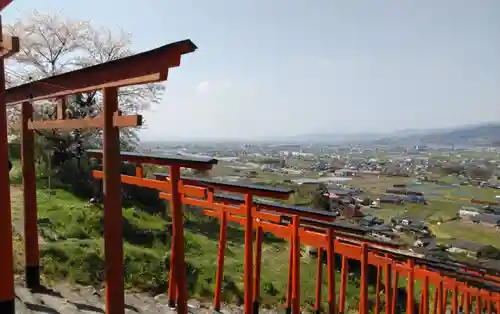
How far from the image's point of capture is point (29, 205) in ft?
22.0

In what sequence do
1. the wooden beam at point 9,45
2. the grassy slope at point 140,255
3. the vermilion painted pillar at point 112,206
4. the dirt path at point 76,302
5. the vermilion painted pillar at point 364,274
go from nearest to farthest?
the wooden beam at point 9,45 → the vermilion painted pillar at point 112,206 → the dirt path at point 76,302 → the vermilion painted pillar at point 364,274 → the grassy slope at point 140,255

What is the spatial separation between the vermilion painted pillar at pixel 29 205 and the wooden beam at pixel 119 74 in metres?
1.54

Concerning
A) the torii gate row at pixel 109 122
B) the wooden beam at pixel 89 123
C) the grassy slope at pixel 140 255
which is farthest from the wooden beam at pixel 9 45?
the grassy slope at pixel 140 255

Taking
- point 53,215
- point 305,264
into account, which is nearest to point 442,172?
point 305,264

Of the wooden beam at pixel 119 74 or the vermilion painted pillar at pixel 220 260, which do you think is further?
the vermilion painted pillar at pixel 220 260

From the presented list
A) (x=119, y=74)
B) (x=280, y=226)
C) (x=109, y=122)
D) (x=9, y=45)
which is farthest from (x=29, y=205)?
(x=280, y=226)

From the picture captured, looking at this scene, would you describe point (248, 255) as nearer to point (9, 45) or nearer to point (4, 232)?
point (4, 232)

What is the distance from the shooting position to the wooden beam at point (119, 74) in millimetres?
3281

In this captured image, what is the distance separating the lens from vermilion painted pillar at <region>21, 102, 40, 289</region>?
263 inches

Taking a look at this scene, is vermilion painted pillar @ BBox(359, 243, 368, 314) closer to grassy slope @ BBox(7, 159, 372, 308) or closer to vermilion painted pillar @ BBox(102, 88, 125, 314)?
grassy slope @ BBox(7, 159, 372, 308)

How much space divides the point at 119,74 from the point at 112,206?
130 cm

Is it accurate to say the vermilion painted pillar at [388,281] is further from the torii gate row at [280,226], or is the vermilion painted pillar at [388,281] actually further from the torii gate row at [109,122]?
the torii gate row at [109,122]

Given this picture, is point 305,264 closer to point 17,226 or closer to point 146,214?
point 146,214

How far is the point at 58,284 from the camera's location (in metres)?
7.38
